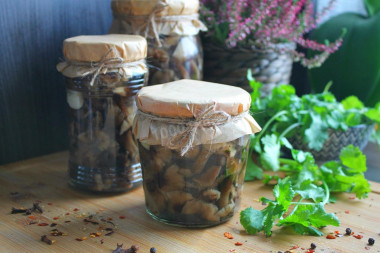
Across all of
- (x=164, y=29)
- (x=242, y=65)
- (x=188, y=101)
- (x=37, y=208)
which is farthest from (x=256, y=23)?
(x=37, y=208)

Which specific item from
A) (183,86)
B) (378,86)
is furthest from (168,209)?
(378,86)

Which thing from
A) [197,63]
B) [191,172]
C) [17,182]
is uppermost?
[197,63]

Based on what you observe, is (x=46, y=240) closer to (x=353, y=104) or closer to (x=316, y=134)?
(x=316, y=134)

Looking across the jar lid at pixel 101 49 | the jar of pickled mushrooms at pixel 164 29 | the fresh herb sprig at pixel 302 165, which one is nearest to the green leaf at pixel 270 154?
the fresh herb sprig at pixel 302 165

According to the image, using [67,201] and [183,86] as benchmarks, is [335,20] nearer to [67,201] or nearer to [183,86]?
[183,86]

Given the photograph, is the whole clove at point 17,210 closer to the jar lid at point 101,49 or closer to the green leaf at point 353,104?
the jar lid at point 101,49
